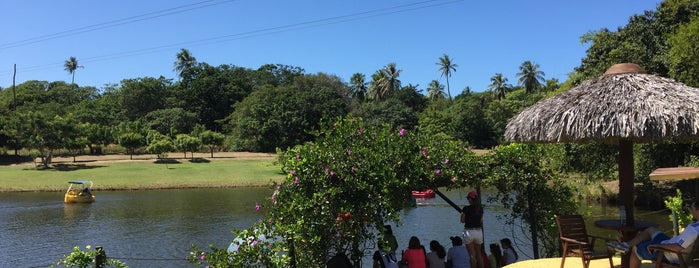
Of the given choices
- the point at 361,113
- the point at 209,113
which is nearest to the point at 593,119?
the point at 361,113

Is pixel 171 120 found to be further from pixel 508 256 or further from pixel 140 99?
pixel 508 256

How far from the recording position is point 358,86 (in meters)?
89.1

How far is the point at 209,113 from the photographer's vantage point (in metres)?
79.3

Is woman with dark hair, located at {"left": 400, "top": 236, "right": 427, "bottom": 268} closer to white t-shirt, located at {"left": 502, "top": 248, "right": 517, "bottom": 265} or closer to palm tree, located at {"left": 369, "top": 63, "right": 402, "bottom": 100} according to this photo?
white t-shirt, located at {"left": 502, "top": 248, "right": 517, "bottom": 265}

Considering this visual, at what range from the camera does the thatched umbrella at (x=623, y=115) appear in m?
6.61

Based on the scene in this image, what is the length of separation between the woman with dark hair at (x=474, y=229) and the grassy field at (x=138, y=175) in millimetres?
31038

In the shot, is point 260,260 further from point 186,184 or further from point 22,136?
point 22,136

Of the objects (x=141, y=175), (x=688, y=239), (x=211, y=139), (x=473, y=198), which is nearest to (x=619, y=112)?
(x=688, y=239)

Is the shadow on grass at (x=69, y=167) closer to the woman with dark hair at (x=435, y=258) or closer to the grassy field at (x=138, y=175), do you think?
the grassy field at (x=138, y=175)

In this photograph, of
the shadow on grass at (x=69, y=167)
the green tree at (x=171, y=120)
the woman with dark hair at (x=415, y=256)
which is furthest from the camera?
the green tree at (x=171, y=120)

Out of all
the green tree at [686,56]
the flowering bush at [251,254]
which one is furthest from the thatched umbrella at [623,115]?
the green tree at [686,56]

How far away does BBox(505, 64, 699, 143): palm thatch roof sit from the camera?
661 cm

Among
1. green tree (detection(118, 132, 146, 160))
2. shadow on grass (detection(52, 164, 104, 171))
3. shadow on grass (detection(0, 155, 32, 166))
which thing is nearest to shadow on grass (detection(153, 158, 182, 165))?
green tree (detection(118, 132, 146, 160))

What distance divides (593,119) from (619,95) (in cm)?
57
